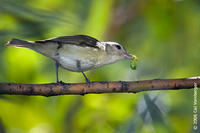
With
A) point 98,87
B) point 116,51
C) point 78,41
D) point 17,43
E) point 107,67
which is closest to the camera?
point 98,87

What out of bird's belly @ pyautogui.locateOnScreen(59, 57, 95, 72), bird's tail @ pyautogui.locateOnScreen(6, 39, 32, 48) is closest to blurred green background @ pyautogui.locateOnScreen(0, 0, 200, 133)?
bird's tail @ pyautogui.locateOnScreen(6, 39, 32, 48)

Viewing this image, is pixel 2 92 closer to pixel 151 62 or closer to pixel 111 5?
pixel 111 5

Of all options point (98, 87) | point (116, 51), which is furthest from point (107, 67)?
point (98, 87)

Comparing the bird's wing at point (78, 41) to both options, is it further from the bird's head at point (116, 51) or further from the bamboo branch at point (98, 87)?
the bamboo branch at point (98, 87)

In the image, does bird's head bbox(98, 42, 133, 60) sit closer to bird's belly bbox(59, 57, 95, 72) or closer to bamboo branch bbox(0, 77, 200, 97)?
bird's belly bbox(59, 57, 95, 72)

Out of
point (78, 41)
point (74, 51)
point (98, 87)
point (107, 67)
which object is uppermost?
point (78, 41)

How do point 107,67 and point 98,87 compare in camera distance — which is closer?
point 98,87

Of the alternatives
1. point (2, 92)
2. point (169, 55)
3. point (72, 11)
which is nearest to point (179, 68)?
point (169, 55)

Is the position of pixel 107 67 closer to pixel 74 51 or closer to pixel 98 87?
pixel 74 51
